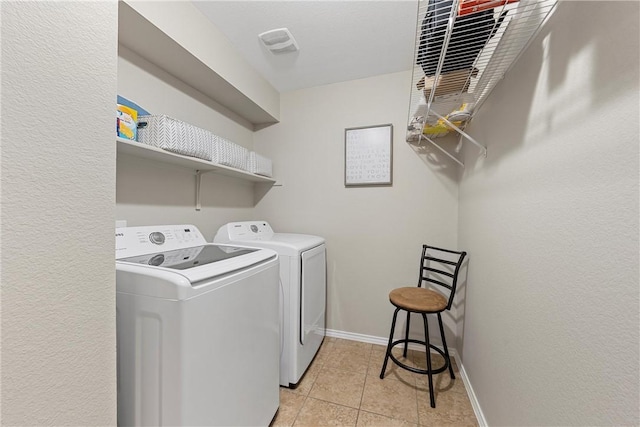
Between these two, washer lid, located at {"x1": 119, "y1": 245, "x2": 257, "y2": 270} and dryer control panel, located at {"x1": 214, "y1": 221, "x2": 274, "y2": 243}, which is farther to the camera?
dryer control panel, located at {"x1": 214, "y1": 221, "x2": 274, "y2": 243}

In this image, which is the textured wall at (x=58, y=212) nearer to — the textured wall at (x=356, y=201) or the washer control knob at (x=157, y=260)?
the washer control knob at (x=157, y=260)

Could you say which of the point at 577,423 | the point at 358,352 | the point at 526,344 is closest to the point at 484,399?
the point at 526,344

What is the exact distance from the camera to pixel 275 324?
1.38m

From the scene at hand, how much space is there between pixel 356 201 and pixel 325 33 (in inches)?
53.6

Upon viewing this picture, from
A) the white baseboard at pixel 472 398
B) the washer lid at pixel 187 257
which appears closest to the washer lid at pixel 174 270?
the washer lid at pixel 187 257

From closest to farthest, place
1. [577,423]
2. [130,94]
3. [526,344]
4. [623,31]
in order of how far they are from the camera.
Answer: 1. [623,31]
2. [577,423]
3. [526,344]
4. [130,94]

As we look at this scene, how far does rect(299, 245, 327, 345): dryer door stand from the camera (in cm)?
→ 177

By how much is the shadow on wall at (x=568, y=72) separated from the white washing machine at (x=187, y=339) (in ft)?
4.26

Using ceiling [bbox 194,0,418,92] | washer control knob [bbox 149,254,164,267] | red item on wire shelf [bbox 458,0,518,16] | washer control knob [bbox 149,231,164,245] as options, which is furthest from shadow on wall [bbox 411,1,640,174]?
washer control knob [bbox 149,231,164,245]

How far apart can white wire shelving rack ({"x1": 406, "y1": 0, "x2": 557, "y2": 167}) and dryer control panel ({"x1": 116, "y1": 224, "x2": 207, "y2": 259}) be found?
1.63m

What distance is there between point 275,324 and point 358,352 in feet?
3.84

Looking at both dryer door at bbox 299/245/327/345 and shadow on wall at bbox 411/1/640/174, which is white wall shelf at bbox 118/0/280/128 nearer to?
dryer door at bbox 299/245/327/345

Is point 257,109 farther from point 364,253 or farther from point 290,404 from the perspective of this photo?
point 290,404

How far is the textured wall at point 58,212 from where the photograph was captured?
0.52 m
